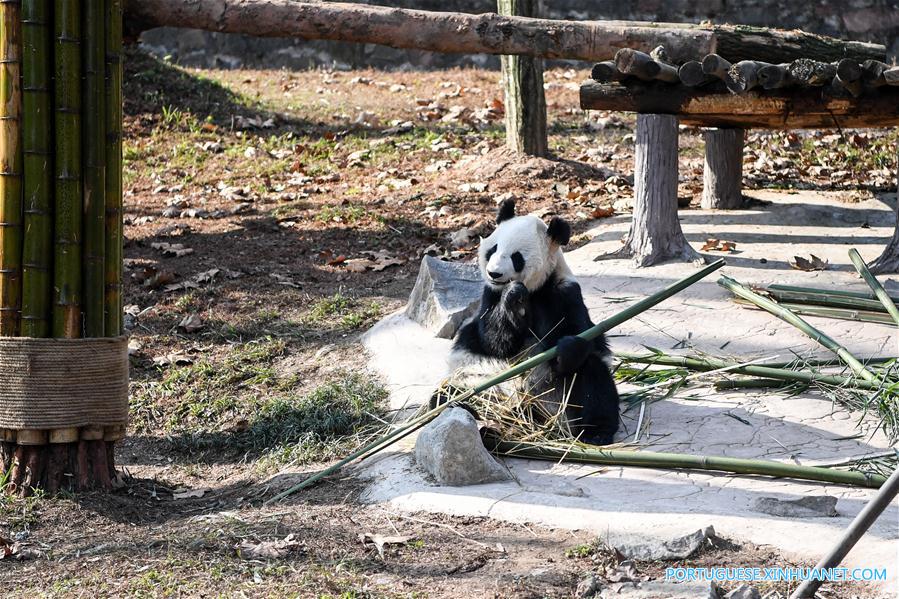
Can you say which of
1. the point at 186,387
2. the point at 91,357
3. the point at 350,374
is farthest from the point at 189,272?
the point at 91,357

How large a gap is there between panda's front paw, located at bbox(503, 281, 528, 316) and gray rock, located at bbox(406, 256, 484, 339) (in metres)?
1.34

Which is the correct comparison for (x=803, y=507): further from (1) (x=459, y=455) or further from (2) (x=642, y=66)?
(2) (x=642, y=66)

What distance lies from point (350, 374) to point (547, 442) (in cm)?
163

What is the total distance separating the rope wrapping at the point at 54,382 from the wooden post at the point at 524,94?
5612 millimetres

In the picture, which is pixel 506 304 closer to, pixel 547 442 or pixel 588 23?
pixel 547 442

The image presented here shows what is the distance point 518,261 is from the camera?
15.5ft

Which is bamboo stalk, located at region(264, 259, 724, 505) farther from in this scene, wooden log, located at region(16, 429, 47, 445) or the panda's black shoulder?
wooden log, located at region(16, 429, 47, 445)

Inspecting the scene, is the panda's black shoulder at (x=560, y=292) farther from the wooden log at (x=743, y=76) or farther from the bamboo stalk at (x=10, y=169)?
the wooden log at (x=743, y=76)

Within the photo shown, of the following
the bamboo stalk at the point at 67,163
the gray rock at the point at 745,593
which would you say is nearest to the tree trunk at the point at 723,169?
the bamboo stalk at the point at 67,163

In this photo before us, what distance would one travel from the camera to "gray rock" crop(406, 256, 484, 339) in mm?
6148

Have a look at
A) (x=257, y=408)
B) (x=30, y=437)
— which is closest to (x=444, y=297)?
(x=257, y=408)

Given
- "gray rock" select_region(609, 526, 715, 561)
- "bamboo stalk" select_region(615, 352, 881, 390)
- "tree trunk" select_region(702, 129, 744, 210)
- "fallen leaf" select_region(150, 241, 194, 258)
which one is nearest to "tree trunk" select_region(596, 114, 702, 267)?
"tree trunk" select_region(702, 129, 744, 210)

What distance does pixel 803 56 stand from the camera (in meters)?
7.49

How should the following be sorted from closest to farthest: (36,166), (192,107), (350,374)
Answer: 1. (36,166)
2. (350,374)
3. (192,107)
